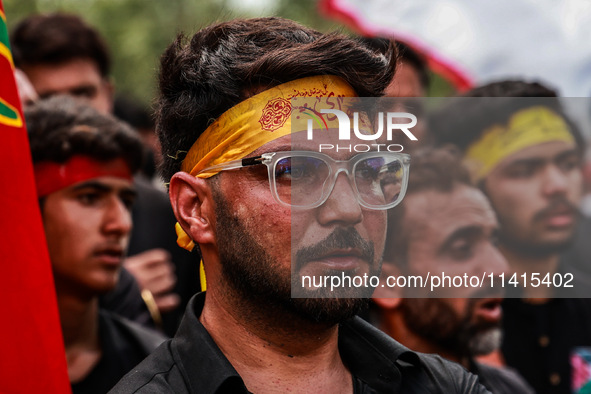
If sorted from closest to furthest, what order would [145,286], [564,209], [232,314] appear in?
[232,314] → [564,209] → [145,286]

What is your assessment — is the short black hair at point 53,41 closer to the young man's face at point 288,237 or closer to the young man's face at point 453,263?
the young man's face at point 453,263

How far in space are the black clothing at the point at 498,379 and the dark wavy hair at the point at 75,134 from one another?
6.78 ft

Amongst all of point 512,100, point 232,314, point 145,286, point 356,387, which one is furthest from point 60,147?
point 512,100

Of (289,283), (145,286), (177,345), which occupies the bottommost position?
(145,286)

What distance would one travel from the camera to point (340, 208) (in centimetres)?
221

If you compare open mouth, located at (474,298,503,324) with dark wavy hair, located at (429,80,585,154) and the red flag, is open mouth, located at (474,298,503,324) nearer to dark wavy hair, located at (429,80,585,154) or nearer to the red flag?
dark wavy hair, located at (429,80,585,154)

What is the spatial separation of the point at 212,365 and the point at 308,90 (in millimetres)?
851

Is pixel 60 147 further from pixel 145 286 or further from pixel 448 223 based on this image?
pixel 448 223

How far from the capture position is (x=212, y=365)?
2148 mm

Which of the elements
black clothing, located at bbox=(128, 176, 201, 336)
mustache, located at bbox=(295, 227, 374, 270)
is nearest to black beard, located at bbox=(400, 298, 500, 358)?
mustache, located at bbox=(295, 227, 374, 270)

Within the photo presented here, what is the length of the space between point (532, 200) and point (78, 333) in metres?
2.47

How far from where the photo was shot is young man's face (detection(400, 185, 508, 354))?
11.7 feet

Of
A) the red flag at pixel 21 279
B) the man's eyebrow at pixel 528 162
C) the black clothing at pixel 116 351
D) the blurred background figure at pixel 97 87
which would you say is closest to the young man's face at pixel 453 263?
the man's eyebrow at pixel 528 162

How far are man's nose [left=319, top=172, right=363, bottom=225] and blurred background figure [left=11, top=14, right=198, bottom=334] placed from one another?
2.52 meters
